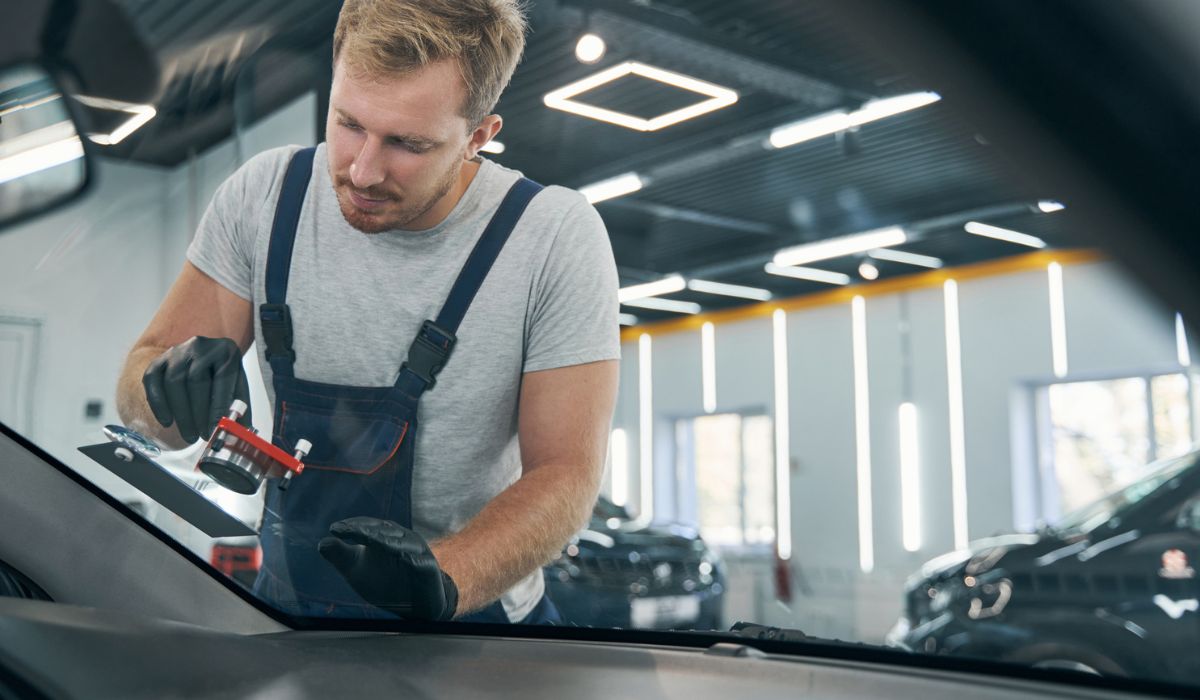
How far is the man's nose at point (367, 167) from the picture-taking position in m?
1.02

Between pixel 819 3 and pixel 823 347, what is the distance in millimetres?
370

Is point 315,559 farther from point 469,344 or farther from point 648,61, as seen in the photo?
point 648,61

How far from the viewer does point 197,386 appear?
1.01 m

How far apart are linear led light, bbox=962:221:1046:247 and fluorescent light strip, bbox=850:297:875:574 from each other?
20 cm

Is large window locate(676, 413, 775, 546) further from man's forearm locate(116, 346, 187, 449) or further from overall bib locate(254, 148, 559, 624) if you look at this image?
man's forearm locate(116, 346, 187, 449)

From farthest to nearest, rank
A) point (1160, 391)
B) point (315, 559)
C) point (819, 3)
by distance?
point (315, 559)
point (819, 3)
point (1160, 391)

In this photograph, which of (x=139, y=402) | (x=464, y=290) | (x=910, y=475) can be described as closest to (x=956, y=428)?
(x=910, y=475)

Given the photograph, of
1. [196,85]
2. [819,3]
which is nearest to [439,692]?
[819,3]

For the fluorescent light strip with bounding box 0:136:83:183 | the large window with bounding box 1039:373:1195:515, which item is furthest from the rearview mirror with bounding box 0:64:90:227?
the large window with bounding box 1039:373:1195:515

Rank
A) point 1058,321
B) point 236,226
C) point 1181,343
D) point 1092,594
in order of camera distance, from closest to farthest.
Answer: point 1181,343
point 1058,321
point 1092,594
point 236,226

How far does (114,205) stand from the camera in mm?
1150

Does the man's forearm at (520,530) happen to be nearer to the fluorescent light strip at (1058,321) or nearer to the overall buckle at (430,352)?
the overall buckle at (430,352)

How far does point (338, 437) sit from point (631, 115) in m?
0.45

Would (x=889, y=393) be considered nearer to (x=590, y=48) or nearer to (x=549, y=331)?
(x=549, y=331)
